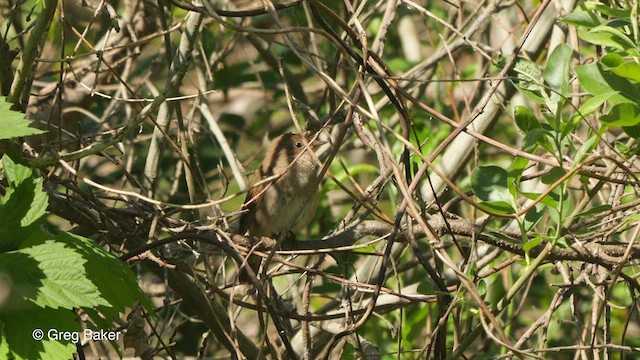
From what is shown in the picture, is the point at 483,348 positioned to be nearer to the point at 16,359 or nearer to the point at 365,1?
the point at 365,1

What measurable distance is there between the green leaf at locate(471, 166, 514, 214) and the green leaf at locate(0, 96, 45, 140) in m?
1.35

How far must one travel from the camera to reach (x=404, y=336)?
4840 millimetres

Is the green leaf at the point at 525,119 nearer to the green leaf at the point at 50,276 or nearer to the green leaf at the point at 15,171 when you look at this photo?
the green leaf at the point at 50,276

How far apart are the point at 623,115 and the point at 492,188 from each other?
0.45m

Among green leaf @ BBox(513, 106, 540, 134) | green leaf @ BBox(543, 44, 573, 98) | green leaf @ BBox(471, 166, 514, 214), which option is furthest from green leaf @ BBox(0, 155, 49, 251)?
green leaf @ BBox(543, 44, 573, 98)

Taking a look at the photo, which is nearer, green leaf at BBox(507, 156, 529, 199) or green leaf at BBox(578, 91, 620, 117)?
green leaf at BBox(578, 91, 620, 117)

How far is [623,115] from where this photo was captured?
2.54 m

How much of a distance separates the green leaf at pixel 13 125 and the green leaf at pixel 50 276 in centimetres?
36

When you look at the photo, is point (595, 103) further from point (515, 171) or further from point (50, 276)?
point (50, 276)

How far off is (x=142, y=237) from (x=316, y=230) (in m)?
2.46

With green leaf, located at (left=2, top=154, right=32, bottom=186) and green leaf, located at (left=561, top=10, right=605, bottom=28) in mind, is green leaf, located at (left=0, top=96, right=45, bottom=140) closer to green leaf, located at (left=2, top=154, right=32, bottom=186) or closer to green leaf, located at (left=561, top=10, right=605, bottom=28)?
green leaf, located at (left=2, top=154, right=32, bottom=186)

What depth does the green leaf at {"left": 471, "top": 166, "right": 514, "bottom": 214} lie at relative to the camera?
8.89ft

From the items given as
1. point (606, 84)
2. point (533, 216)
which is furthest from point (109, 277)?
point (606, 84)

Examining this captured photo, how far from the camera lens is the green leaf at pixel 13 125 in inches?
107
